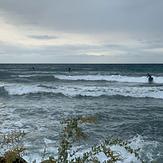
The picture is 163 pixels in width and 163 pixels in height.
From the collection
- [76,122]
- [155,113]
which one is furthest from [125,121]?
[76,122]

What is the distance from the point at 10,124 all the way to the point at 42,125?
61.1 inches

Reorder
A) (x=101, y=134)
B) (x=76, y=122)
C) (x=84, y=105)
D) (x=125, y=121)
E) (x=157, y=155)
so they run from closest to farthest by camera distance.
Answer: (x=76, y=122) → (x=157, y=155) → (x=101, y=134) → (x=125, y=121) → (x=84, y=105)

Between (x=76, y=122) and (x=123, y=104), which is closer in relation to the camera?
(x=76, y=122)

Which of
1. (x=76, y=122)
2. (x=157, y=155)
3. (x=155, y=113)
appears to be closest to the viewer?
(x=76, y=122)

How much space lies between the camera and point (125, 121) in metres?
21.1

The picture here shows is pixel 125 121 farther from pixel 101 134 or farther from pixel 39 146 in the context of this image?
pixel 39 146

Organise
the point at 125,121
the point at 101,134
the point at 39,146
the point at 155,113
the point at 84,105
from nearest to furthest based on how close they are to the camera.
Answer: the point at 39,146 < the point at 101,134 < the point at 125,121 < the point at 155,113 < the point at 84,105

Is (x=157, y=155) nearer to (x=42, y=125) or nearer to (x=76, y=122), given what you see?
(x=42, y=125)

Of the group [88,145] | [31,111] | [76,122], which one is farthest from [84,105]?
[76,122]

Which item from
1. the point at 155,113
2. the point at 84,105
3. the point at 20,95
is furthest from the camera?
the point at 20,95

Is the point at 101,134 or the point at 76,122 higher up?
the point at 76,122

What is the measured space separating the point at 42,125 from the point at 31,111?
566 centimetres

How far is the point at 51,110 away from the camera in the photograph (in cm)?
2541

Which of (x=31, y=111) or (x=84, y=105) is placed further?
(x=84, y=105)
